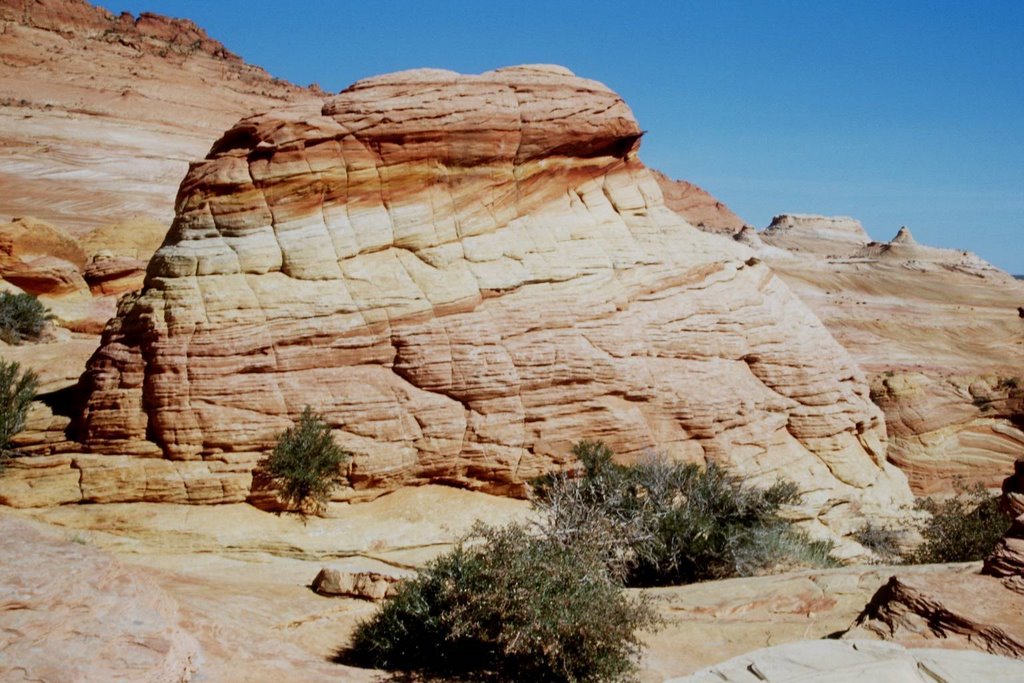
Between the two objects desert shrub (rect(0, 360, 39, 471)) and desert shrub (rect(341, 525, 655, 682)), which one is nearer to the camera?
desert shrub (rect(341, 525, 655, 682))

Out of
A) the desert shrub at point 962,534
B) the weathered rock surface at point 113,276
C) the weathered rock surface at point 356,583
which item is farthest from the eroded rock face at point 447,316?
the weathered rock surface at point 113,276

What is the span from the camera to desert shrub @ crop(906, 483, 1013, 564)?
41.4 ft

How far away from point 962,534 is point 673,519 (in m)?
4.62

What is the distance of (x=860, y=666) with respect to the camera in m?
6.68

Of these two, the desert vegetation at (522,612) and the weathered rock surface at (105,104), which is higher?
the weathered rock surface at (105,104)

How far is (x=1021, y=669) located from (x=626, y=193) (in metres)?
11.6

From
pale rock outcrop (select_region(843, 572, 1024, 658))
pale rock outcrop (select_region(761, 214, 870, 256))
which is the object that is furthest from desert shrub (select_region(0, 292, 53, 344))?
pale rock outcrop (select_region(761, 214, 870, 256))

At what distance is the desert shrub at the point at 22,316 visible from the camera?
20.5 metres

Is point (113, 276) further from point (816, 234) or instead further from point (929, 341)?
point (816, 234)

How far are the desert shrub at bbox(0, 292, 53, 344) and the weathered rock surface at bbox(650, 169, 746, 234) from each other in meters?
77.9

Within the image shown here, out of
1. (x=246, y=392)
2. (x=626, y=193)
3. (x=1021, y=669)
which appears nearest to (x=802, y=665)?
(x=1021, y=669)

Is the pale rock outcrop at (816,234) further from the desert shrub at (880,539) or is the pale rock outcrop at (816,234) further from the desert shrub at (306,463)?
the desert shrub at (306,463)

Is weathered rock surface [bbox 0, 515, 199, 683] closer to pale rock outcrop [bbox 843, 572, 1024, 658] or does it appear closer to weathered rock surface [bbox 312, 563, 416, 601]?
weathered rock surface [bbox 312, 563, 416, 601]

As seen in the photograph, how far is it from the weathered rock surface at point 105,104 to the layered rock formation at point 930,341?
30769mm
